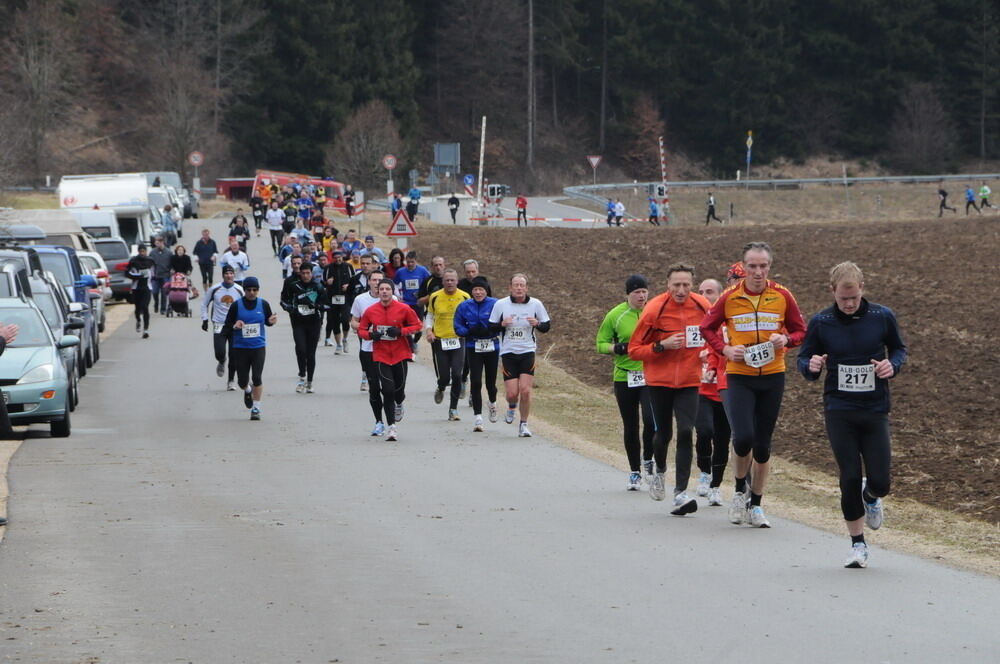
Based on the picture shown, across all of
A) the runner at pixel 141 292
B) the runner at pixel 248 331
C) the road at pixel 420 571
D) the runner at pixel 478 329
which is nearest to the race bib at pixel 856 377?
the road at pixel 420 571

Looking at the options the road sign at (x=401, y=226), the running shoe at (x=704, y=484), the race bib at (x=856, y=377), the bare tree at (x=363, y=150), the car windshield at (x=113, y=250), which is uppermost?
the bare tree at (x=363, y=150)

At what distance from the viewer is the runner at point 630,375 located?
46.9 ft

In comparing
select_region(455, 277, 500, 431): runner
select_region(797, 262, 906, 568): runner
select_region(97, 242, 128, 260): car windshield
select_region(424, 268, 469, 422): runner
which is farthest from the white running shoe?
select_region(97, 242, 128, 260): car windshield

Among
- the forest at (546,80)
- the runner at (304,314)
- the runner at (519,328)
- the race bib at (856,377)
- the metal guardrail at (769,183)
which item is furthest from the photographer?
the forest at (546,80)

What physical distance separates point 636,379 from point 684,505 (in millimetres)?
1804

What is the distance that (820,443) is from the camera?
21641 millimetres

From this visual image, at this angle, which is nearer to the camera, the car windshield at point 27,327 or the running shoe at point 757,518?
the running shoe at point 757,518

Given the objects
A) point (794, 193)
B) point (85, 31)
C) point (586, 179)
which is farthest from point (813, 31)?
point (85, 31)

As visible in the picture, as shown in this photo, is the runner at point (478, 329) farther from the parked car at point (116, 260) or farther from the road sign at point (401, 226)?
the parked car at point (116, 260)

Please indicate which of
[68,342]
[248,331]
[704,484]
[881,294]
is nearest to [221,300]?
[248,331]

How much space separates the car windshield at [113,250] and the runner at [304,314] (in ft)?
62.3

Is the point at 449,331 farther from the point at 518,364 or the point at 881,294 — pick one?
the point at 881,294

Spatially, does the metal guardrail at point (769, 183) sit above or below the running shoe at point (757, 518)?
above

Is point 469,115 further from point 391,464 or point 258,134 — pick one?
point 391,464
